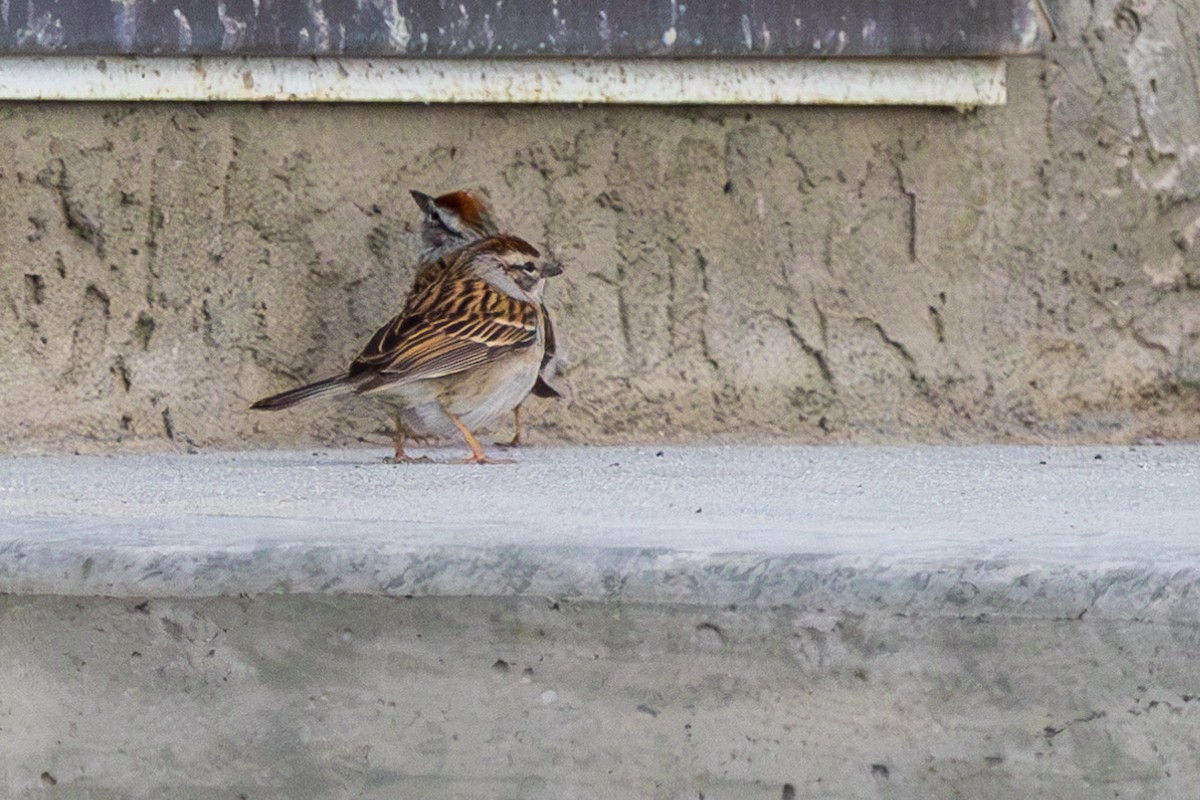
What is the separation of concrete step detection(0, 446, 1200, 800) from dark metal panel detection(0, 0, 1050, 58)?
7.05 feet

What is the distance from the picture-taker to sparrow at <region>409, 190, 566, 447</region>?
4.41m

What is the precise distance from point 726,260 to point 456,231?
0.74 metres

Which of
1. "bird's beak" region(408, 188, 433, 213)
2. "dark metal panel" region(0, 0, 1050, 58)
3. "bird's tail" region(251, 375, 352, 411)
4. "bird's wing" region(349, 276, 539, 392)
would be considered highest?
"dark metal panel" region(0, 0, 1050, 58)

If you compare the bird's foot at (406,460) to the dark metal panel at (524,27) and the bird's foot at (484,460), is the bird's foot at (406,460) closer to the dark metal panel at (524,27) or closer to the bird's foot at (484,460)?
the bird's foot at (484,460)

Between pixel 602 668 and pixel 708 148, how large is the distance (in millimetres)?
2506

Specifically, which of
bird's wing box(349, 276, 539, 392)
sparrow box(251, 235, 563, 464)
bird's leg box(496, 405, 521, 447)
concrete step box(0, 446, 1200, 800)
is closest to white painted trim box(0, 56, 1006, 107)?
sparrow box(251, 235, 563, 464)

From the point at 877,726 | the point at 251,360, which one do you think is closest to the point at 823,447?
the point at 251,360

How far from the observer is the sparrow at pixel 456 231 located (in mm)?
4406

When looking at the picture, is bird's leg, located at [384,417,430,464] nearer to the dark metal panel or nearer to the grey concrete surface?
the grey concrete surface

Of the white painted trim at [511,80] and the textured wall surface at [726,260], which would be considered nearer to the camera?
the white painted trim at [511,80]

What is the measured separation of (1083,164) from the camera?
4.68m

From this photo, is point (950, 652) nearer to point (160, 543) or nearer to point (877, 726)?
point (877, 726)

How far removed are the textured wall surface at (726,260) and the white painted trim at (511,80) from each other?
83 millimetres

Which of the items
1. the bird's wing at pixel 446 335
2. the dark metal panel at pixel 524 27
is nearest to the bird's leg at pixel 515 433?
the bird's wing at pixel 446 335
